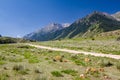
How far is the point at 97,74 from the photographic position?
60.5 feet

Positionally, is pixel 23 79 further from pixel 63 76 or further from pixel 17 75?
pixel 63 76

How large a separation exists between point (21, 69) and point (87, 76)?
18.8 feet

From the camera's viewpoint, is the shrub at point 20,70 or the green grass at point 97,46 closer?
the shrub at point 20,70

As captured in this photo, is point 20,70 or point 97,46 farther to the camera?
point 97,46

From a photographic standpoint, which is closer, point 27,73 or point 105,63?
point 27,73

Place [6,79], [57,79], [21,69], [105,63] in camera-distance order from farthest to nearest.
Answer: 1. [105,63]
2. [21,69]
3. [57,79]
4. [6,79]

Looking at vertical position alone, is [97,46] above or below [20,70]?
above

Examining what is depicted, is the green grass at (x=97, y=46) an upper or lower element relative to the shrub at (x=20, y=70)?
upper

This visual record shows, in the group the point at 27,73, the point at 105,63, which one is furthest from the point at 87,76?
the point at 105,63

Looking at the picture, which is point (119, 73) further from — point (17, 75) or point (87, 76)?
point (17, 75)

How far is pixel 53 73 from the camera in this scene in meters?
18.2

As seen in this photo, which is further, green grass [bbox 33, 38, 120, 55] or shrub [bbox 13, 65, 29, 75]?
green grass [bbox 33, 38, 120, 55]

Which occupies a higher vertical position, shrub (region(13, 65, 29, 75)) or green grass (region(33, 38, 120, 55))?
green grass (region(33, 38, 120, 55))

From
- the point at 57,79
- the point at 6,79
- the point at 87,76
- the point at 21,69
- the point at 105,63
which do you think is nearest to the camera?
A: the point at 6,79
